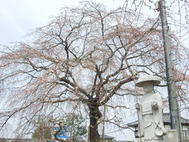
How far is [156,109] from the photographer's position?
3.58 metres

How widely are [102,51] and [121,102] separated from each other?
164 centimetres

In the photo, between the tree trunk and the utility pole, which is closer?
the utility pole

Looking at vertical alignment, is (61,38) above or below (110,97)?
above

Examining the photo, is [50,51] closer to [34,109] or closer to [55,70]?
[55,70]

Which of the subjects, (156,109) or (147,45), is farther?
(147,45)

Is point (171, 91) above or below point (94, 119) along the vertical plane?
above

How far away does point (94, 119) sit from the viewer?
7.23 m

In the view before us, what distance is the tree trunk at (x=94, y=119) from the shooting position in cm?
684

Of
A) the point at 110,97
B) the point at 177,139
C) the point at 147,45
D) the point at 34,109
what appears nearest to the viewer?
the point at 177,139

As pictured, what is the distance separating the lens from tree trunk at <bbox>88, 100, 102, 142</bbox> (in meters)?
6.84

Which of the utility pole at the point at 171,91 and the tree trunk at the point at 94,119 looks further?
the tree trunk at the point at 94,119

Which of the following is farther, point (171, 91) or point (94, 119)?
point (94, 119)

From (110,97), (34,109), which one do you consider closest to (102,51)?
(110,97)

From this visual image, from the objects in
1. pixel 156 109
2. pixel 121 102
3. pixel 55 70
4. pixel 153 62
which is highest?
pixel 153 62
